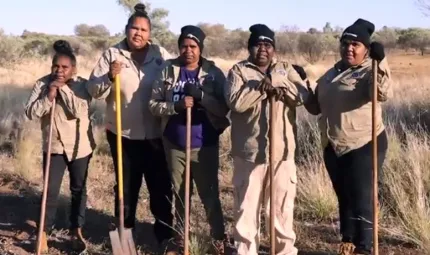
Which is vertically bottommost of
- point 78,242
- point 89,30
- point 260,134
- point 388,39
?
point 78,242

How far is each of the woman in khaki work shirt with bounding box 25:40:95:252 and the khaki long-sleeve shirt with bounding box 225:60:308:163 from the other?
1.56m

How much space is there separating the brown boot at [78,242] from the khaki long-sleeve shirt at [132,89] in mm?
1065

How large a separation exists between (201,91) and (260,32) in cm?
69

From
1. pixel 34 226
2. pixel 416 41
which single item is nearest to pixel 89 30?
pixel 416 41

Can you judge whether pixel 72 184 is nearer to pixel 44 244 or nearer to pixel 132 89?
pixel 44 244

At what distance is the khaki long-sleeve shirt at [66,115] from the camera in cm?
567

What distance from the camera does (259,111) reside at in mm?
4996

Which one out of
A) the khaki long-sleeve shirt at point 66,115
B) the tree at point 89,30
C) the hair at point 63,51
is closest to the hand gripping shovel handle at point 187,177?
the khaki long-sleeve shirt at point 66,115

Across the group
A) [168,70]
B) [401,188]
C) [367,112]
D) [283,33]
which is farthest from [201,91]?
[283,33]

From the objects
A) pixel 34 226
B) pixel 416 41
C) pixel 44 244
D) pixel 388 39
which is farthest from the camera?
pixel 388 39

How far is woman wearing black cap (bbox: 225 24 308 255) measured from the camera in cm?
488

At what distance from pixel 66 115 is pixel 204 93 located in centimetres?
139

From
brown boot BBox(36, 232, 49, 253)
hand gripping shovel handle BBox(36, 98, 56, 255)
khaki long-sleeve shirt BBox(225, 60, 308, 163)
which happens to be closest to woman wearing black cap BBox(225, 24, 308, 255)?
khaki long-sleeve shirt BBox(225, 60, 308, 163)

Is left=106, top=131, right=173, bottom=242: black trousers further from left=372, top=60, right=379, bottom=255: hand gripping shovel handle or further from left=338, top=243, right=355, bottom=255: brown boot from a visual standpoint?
Answer: left=372, top=60, right=379, bottom=255: hand gripping shovel handle
